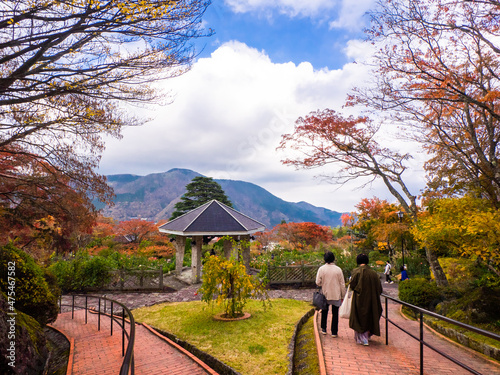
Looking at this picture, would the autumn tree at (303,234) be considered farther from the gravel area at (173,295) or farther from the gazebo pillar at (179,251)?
the gravel area at (173,295)

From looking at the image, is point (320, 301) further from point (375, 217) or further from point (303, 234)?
point (303, 234)

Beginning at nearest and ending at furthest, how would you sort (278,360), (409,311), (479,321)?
1. (278,360)
2. (479,321)
3. (409,311)

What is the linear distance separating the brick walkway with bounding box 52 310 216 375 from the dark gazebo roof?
854 cm

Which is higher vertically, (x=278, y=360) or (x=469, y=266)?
(x=469, y=266)

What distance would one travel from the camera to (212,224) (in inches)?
687

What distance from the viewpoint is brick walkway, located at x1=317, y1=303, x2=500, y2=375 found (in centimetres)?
428

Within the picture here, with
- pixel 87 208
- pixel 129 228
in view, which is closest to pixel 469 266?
pixel 87 208

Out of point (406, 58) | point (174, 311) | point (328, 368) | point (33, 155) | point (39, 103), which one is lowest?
point (174, 311)

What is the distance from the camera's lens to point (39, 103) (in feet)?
23.6

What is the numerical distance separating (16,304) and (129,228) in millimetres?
22641

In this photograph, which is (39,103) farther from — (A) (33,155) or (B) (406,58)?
(B) (406,58)

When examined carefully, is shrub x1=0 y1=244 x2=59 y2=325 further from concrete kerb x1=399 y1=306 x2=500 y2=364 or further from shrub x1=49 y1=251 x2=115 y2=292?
concrete kerb x1=399 y1=306 x2=500 y2=364

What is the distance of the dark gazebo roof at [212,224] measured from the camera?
1664 centimetres

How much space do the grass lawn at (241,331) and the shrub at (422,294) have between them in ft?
11.0
